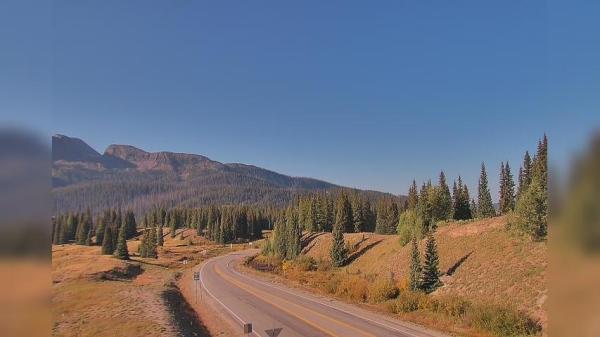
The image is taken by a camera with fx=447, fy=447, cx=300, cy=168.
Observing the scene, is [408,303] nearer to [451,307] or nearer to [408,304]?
[408,304]

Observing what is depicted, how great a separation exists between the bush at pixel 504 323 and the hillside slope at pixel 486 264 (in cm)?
149

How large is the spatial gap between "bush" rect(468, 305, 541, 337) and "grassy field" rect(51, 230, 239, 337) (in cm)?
1591

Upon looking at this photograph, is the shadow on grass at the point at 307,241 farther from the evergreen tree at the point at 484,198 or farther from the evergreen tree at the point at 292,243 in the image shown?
the evergreen tree at the point at 484,198

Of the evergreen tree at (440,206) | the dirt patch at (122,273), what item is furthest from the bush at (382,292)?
the evergreen tree at (440,206)

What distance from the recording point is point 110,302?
32.8m

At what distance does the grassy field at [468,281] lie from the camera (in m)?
29.5

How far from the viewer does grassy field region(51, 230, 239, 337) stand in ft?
81.8

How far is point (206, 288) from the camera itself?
46.4 meters

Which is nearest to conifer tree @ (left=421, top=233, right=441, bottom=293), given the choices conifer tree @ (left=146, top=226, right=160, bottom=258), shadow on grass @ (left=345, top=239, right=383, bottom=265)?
shadow on grass @ (left=345, top=239, right=383, bottom=265)

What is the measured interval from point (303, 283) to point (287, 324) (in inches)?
889

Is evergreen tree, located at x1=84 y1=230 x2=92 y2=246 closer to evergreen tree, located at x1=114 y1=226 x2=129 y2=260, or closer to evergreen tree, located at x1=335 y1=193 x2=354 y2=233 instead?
evergreen tree, located at x1=114 y1=226 x2=129 y2=260

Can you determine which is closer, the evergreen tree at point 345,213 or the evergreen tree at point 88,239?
the evergreen tree at point 88,239

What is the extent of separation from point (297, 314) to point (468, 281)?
19.0 metres

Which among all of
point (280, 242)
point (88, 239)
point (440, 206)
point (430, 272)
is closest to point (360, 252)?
point (440, 206)
